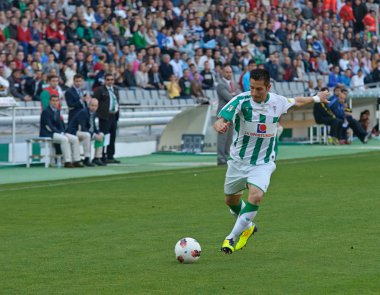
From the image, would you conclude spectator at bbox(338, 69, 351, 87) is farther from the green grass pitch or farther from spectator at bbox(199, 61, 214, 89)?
the green grass pitch

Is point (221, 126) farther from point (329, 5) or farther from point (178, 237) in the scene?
point (329, 5)

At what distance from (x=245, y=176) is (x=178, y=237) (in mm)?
1230

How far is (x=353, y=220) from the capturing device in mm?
13414

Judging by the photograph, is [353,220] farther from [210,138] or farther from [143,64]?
[143,64]

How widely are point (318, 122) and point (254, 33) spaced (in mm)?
6876

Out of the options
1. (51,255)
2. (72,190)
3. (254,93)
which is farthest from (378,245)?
(72,190)

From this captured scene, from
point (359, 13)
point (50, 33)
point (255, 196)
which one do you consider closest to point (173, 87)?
point (50, 33)

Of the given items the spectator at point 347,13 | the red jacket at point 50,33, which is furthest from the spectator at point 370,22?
the red jacket at point 50,33

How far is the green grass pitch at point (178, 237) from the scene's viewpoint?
29.7 feet

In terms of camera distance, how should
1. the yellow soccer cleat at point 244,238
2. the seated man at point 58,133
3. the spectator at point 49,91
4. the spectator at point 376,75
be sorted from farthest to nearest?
the spectator at point 376,75, the spectator at point 49,91, the seated man at point 58,133, the yellow soccer cleat at point 244,238

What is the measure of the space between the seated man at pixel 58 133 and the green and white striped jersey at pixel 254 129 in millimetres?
12059

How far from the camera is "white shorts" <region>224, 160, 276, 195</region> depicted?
11.1 metres

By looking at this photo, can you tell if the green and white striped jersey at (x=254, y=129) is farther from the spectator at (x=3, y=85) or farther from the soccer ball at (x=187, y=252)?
the spectator at (x=3, y=85)

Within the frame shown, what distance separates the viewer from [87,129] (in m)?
23.8
